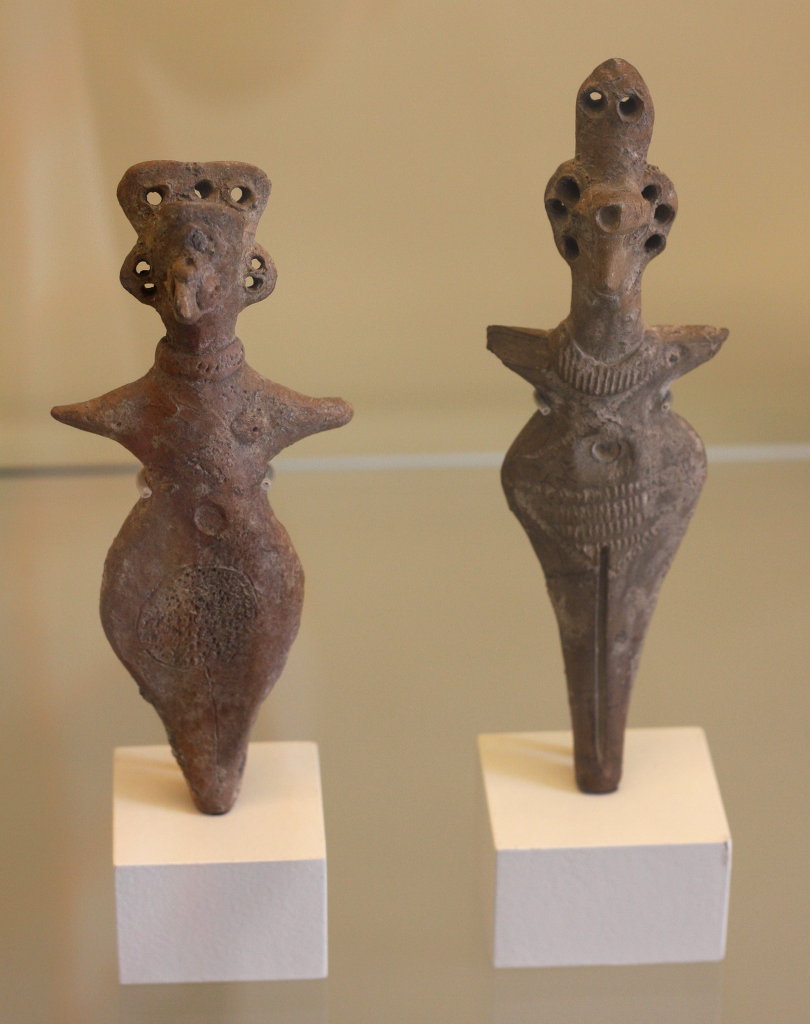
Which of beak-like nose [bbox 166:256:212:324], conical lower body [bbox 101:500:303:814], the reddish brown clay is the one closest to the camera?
beak-like nose [bbox 166:256:212:324]

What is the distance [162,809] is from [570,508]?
71 centimetres

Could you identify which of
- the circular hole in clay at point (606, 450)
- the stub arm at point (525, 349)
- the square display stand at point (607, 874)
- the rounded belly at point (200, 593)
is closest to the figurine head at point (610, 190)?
the stub arm at point (525, 349)

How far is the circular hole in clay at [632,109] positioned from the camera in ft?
6.82

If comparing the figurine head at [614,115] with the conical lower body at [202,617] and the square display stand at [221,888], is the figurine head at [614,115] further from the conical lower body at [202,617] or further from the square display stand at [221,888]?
the square display stand at [221,888]

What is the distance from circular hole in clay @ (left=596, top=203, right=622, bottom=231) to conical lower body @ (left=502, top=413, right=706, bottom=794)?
319 mm

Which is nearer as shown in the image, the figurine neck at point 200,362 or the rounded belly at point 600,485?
the figurine neck at point 200,362

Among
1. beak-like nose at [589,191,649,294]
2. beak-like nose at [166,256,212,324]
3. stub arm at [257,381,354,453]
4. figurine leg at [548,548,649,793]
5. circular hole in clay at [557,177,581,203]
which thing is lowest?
figurine leg at [548,548,649,793]

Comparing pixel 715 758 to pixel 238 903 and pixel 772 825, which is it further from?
pixel 238 903

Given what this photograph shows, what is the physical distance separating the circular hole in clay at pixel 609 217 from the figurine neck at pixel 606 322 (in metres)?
0.09

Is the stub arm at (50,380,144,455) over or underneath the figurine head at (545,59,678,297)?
underneath

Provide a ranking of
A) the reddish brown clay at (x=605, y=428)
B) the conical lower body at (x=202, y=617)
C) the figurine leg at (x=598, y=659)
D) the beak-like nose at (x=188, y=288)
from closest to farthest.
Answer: the beak-like nose at (x=188, y=288) < the reddish brown clay at (x=605, y=428) < the conical lower body at (x=202, y=617) < the figurine leg at (x=598, y=659)

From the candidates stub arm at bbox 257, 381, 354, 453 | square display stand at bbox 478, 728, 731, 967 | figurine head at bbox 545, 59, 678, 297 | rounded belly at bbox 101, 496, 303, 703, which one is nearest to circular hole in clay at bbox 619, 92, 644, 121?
figurine head at bbox 545, 59, 678, 297

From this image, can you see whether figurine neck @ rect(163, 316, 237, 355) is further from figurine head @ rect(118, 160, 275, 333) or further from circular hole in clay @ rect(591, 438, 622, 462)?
circular hole in clay @ rect(591, 438, 622, 462)

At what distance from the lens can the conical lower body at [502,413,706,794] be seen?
7.45 ft
